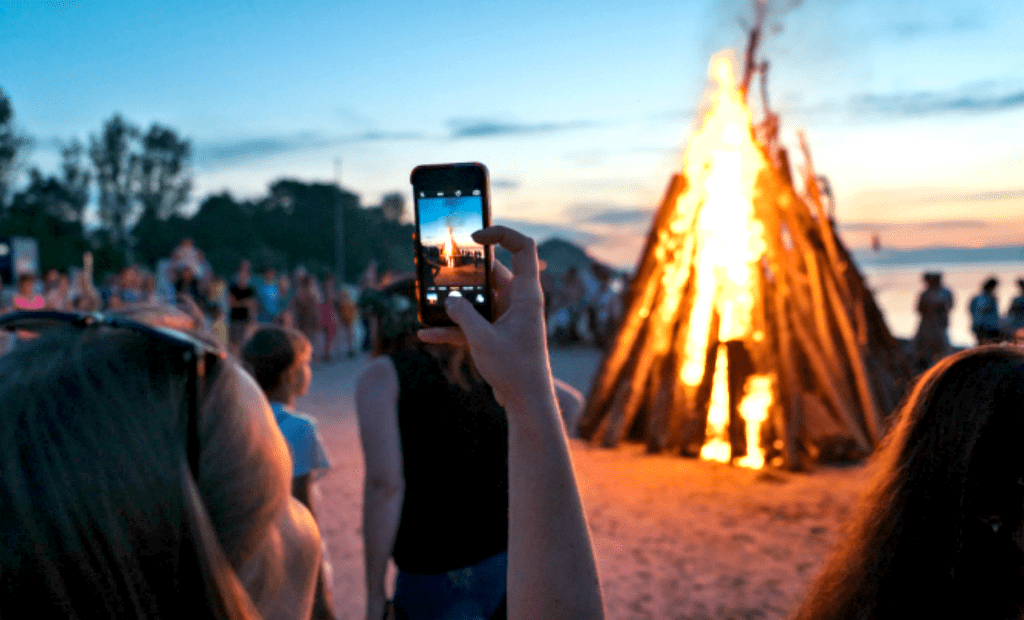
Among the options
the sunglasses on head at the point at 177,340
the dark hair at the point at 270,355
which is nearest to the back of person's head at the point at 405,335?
the dark hair at the point at 270,355

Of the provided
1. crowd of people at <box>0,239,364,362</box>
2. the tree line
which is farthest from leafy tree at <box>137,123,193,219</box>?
crowd of people at <box>0,239,364,362</box>

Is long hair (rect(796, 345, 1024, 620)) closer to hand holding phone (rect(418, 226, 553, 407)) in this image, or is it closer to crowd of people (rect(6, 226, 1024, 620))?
crowd of people (rect(6, 226, 1024, 620))

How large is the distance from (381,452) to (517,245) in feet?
4.66

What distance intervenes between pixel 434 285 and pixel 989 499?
982 mm

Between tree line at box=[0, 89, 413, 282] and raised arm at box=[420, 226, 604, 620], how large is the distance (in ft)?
106

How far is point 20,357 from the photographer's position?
0.85m

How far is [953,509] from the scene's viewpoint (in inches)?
48.7

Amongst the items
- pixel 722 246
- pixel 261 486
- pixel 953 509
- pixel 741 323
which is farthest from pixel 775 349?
pixel 261 486

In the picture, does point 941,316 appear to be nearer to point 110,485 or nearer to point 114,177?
point 110,485

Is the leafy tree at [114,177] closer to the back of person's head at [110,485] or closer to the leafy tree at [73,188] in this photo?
the leafy tree at [73,188]

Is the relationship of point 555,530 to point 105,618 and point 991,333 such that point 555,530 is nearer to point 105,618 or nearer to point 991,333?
point 105,618

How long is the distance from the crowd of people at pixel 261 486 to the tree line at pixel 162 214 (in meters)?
32.2

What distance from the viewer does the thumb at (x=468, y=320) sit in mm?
1062

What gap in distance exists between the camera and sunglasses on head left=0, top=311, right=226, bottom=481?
0.82m
